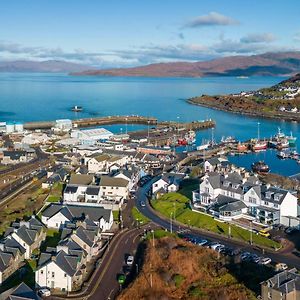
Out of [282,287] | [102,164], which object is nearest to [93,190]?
[102,164]

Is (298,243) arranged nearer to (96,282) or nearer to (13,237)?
(96,282)

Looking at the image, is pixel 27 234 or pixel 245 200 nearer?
pixel 27 234

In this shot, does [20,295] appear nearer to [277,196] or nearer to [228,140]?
[277,196]

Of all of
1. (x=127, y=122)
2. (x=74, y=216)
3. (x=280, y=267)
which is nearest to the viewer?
(x=280, y=267)

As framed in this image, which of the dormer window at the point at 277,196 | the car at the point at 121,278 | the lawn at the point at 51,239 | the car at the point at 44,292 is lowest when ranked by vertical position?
the car at the point at 44,292

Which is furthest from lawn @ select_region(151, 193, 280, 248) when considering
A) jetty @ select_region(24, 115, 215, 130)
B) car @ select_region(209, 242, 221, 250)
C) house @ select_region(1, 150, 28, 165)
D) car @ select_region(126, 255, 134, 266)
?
jetty @ select_region(24, 115, 215, 130)

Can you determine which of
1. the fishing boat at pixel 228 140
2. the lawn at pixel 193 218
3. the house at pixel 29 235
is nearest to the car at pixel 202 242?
the lawn at pixel 193 218

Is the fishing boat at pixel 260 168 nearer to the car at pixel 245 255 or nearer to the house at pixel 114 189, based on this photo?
the house at pixel 114 189
